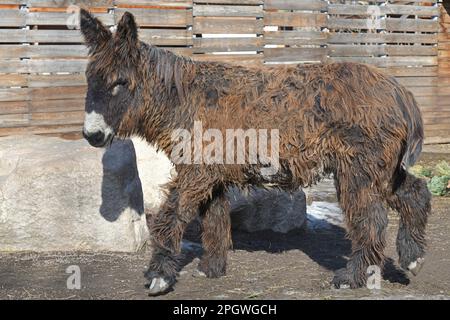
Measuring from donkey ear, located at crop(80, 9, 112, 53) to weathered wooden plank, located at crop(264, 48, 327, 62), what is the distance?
6.78 m

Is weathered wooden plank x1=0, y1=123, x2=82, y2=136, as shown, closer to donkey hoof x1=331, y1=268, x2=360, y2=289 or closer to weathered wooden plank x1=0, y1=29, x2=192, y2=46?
weathered wooden plank x1=0, y1=29, x2=192, y2=46

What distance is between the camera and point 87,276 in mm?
5301

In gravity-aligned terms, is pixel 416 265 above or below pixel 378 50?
below

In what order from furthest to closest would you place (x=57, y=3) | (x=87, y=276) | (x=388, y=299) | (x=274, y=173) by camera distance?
(x=57, y=3)
(x=87, y=276)
(x=274, y=173)
(x=388, y=299)

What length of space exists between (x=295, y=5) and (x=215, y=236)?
7084 mm

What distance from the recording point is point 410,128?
4812mm

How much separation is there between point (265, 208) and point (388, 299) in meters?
2.41

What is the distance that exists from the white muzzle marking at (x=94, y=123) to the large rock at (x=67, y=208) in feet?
4.43

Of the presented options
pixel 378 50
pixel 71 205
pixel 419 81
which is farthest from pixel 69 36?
pixel 419 81

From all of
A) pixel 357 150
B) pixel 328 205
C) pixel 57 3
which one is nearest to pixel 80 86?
pixel 57 3

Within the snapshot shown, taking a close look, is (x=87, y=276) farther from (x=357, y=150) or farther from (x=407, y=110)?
(x=407, y=110)

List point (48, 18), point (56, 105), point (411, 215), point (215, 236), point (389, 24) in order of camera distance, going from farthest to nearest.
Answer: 1. point (389, 24)
2. point (56, 105)
3. point (48, 18)
4. point (215, 236)
5. point (411, 215)

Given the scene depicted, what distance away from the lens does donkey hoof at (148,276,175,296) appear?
15.7 ft

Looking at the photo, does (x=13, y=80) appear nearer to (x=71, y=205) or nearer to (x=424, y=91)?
(x=71, y=205)
